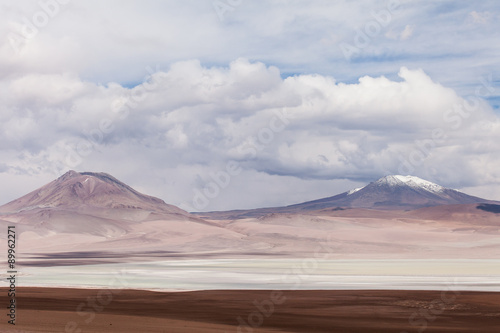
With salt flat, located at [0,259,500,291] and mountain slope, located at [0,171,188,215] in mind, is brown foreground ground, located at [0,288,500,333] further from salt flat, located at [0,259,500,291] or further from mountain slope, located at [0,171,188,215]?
mountain slope, located at [0,171,188,215]

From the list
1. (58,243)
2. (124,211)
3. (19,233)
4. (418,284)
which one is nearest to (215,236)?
(58,243)

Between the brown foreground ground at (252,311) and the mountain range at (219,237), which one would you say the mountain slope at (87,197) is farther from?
the brown foreground ground at (252,311)

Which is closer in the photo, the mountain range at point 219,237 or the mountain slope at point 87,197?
the mountain range at point 219,237

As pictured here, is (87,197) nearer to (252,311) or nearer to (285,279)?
(285,279)

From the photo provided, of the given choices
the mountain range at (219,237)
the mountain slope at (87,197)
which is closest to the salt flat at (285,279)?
the mountain range at (219,237)

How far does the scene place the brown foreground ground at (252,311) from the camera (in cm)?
2015

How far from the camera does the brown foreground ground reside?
20.2 m

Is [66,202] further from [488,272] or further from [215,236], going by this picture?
[488,272]

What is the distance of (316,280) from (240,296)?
9908 millimetres

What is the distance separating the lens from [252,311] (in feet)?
83.7

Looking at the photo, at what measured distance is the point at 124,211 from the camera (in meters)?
150

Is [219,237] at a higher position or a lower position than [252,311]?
higher

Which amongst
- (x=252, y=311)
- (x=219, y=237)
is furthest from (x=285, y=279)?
(x=219, y=237)

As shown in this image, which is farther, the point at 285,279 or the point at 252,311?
the point at 285,279
